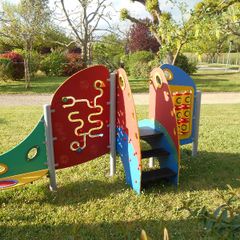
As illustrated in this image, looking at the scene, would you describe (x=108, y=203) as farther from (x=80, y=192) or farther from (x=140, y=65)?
(x=140, y=65)

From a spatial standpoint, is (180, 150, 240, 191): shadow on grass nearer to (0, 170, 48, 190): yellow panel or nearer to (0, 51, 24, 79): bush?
(0, 170, 48, 190): yellow panel

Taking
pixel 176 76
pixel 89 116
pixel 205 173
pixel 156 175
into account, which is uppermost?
pixel 176 76

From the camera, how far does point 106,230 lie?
3078 millimetres

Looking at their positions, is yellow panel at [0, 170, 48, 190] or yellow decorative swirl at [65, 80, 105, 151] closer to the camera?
yellow panel at [0, 170, 48, 190]

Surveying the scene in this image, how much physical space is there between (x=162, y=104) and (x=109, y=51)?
22.5m

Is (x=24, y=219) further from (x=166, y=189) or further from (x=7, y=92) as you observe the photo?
(x=7, y=92)

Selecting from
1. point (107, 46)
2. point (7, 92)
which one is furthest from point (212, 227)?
point (107, 46)

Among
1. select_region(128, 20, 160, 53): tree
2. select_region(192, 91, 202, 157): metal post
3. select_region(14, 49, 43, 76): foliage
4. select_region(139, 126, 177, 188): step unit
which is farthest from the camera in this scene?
select_region(128, 20, 160, 53): tree

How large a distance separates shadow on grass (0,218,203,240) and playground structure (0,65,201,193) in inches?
23.3

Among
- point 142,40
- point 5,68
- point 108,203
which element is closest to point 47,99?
point 5,68

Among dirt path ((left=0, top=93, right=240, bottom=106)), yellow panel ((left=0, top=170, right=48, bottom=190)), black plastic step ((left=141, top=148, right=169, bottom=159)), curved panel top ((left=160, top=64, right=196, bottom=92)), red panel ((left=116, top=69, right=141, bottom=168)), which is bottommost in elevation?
dirt path ((left=0, top=93, right=240, bottom=106))

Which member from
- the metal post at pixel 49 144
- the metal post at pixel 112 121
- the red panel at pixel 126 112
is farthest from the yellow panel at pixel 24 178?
the red panel at pixel 126 112

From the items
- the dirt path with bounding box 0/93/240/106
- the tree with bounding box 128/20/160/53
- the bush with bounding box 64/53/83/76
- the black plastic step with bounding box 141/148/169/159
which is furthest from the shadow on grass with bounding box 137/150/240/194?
the tree with bounding box 128/20/160/53

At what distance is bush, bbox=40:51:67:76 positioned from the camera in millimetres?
21062
